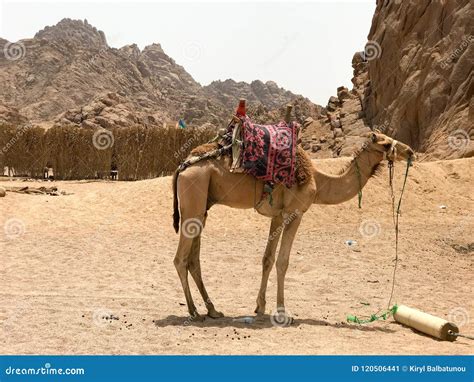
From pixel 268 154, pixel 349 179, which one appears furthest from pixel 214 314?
pixel 349 179

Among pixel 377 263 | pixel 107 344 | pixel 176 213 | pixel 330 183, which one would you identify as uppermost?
pixel 330 183

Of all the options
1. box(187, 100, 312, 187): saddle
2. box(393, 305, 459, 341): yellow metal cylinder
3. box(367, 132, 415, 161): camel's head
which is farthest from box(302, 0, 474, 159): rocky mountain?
box(187, 100, 312, 187): saddle

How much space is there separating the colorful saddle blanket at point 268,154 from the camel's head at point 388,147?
41.0 inches

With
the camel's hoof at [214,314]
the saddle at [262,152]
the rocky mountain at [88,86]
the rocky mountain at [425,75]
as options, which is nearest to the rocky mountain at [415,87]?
the rocky mountain at [425,75]

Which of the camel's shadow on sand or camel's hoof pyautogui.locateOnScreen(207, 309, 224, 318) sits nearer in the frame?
the camel's shadow on sand

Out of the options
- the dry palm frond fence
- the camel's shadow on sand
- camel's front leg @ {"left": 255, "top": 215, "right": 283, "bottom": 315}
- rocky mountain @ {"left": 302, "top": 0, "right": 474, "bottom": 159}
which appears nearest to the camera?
the camel's shadow on sand

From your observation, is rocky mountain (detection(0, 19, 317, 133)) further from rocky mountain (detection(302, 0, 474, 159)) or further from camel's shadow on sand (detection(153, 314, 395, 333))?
camel's shadow on sand (detection(153, 314, 395, 333))

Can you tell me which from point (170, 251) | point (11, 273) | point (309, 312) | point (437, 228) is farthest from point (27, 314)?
point (437, 228)

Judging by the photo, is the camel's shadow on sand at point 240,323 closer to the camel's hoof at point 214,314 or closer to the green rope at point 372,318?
the camel's hoof at point 214,314

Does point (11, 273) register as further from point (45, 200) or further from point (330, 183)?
point (45, 200)

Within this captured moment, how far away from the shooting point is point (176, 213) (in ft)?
23.4

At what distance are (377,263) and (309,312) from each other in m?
4.06

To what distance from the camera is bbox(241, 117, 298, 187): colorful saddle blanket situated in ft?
22.6

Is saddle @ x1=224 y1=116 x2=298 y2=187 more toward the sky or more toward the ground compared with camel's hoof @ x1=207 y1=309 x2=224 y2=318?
more toward the sky
